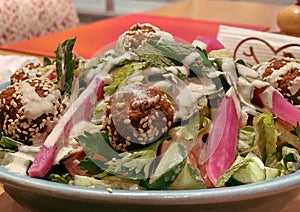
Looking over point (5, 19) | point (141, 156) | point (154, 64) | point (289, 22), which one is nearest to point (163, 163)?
point (141, 156)

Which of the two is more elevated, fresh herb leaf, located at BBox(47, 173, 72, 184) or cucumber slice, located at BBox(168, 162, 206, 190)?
cucumber slice, located at BBox(168, 162, 206, 190)

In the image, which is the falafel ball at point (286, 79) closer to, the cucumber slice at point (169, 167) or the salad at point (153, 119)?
the salad at point (153, 119)

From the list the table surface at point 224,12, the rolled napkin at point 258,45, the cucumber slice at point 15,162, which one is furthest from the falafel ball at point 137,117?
the table surface at point 224,12

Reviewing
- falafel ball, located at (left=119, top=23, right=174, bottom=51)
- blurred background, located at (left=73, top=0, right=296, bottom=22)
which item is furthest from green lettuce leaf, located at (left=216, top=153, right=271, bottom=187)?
blurred background, located at (left=73, top=0, right=296, bottom=22)

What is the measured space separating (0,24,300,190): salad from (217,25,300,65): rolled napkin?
473mm

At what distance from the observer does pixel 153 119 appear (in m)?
0.63

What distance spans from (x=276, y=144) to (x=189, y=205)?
0.21 metres

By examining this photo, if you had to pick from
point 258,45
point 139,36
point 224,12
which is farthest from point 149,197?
point 224,12

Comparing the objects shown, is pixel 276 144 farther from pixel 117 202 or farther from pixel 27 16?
pixel 27 16

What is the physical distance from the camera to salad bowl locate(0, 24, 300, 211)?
0.59 meters

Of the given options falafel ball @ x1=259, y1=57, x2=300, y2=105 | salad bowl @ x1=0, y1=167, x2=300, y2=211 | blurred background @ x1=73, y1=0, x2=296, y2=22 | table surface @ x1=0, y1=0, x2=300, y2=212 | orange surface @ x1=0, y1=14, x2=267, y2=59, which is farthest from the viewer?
blurred background @ x1=73, y1=0, x2=296, y2=22

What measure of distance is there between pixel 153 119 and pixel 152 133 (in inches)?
0.7

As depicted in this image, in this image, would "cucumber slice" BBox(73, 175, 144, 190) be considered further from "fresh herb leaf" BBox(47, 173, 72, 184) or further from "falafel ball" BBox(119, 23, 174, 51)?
"falafel ball" BBox(119, 23, 174, 51)

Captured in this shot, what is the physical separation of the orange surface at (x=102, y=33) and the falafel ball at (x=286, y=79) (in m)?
0.85
